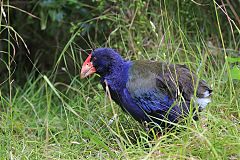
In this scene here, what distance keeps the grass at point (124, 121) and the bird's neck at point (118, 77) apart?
0.15 meters

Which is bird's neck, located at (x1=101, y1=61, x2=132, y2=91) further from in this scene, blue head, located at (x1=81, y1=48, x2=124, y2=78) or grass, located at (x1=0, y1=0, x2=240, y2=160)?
grass, located at (x1=0, y1=0, x2=240, y2=160)

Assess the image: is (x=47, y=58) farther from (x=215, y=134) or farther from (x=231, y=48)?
(x=215, y=134)

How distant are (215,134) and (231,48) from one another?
1857 mm

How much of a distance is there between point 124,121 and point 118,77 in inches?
16.4

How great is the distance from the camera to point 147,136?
361 centimetres

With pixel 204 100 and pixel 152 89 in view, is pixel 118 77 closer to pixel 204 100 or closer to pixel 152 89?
pixel 152 89

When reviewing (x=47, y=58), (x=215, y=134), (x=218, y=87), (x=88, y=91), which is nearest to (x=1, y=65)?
(x=47, y=58)

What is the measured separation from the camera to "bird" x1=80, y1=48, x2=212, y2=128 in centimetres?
377

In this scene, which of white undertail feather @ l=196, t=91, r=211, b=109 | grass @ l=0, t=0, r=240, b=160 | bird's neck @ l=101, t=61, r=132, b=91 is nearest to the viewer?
grass @ l=0, t=0, r=240, b=160

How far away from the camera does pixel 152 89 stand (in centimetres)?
379

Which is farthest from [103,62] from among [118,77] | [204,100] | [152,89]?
[204,100]

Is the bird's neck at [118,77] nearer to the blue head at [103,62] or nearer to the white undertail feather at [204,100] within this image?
the blue head at [103,62]

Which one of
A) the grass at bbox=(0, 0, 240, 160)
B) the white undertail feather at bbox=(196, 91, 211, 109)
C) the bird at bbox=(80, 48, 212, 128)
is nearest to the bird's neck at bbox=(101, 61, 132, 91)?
the bird at bbox=(80, 48, 212, 128)

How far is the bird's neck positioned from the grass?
15 centimetres
